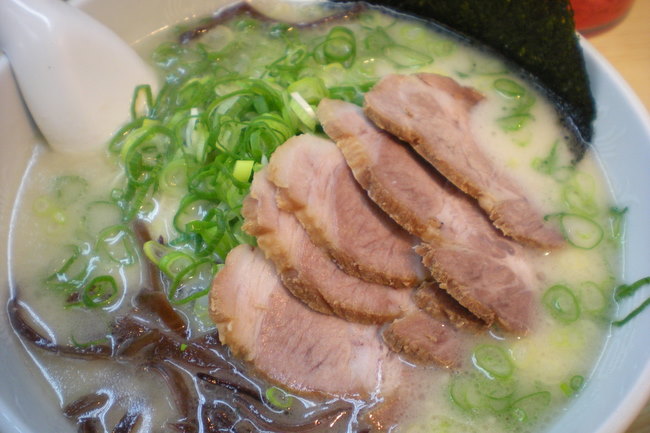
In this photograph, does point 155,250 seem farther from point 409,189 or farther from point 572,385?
point 572,385

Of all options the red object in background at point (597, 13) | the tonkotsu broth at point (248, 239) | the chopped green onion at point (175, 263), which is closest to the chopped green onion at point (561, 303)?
the tonkotsu broth at point (248, 239)

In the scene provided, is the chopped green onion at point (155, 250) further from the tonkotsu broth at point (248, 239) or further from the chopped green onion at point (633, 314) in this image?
the chopped green onion at point (633, 314)

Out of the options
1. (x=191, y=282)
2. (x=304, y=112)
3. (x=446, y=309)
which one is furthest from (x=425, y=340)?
(x=304, y=112)

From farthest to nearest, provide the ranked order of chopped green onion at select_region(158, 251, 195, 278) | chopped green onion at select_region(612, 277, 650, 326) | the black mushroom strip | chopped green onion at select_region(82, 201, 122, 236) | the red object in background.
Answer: the red object in background < chopped green onion at select_region(82, 201, 122, 236) < chopped green onion at select_region(158, 251, 195, 278) < chopped green onion at select_region(612, 277, 650, 326) < the black mushroom strip

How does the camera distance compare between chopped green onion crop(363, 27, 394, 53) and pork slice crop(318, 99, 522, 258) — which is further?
chopped green onion crop(363, 27, 394, 53)

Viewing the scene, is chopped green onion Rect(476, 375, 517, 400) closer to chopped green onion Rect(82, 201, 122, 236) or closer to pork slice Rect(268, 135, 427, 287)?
pork slice Rect(268, 135, 427, 287)

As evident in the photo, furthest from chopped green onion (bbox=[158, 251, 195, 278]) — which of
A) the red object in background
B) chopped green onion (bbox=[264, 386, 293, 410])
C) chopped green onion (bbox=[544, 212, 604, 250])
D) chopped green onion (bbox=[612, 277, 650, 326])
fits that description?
the red object in background
